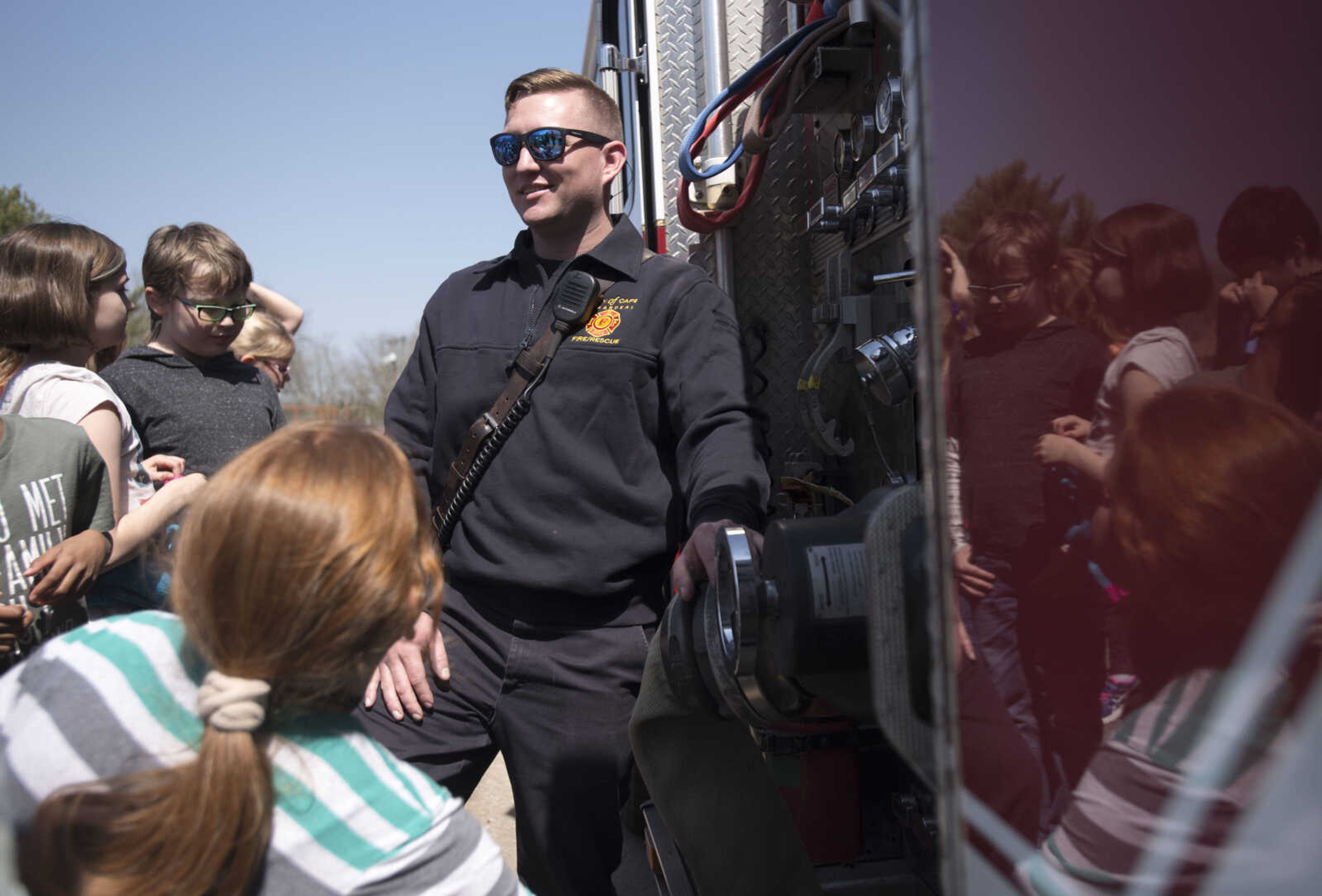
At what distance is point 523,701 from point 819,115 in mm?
1546

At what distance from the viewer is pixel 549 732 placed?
78.8 inches

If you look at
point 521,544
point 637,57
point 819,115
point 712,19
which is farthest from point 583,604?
point 637,57

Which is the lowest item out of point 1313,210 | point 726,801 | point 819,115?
point 726,801

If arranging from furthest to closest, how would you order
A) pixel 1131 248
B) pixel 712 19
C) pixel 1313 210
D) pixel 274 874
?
pixel 712 19 → pixel 274 874 → pixel 1131 248 → pixel 1313 210

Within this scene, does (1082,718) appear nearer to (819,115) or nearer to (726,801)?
(726,801)

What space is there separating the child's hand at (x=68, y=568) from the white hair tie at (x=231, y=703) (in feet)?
3.38

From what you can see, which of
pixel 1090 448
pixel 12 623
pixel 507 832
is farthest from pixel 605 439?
pixel 507 832

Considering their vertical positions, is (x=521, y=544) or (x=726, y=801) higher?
(x=521, y=544)

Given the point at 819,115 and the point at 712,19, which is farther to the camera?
the point at 712,19

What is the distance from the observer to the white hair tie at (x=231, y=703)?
974 millimetres

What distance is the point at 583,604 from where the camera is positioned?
204 cm

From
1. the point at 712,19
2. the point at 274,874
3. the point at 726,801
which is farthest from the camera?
the point at 712,19

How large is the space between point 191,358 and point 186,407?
0.19 m

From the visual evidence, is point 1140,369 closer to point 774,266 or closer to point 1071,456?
point 1071,456
